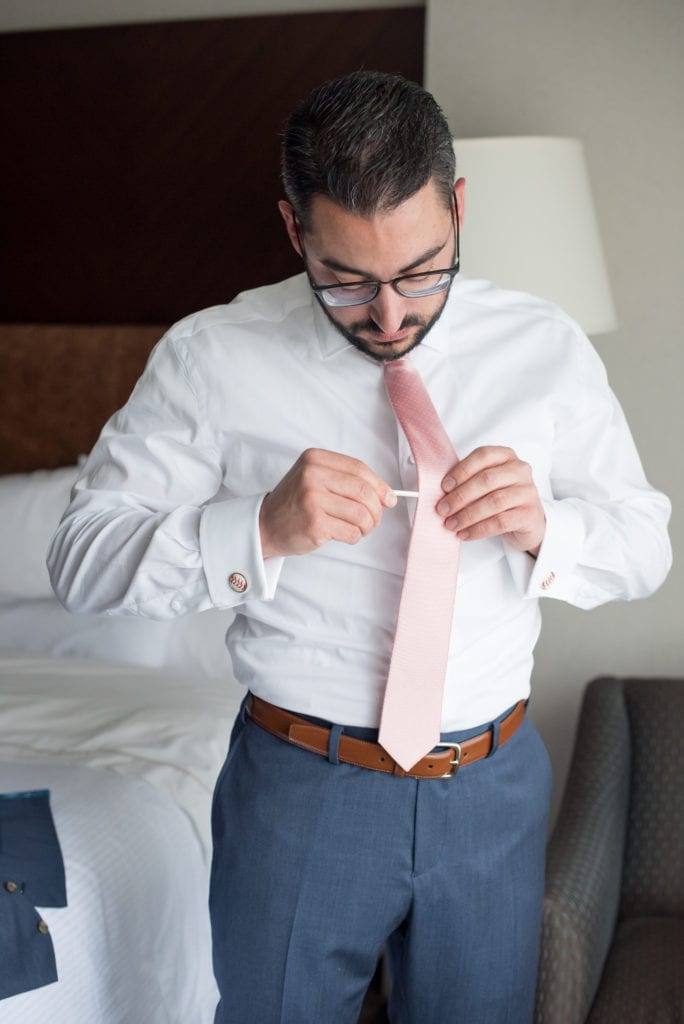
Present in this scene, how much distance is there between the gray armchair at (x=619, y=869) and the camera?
181cm

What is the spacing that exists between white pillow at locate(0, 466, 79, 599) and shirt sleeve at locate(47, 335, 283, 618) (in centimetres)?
121

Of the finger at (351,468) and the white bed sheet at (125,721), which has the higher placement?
the finger at (351,468)

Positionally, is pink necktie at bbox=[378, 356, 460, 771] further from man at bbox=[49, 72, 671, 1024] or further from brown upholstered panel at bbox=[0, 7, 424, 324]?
brown upholstered panel at bbox=[0, 7, 424, 324]

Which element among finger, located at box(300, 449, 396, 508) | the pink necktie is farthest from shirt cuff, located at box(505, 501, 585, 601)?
finger, located at box(300, 449, 396, 508)

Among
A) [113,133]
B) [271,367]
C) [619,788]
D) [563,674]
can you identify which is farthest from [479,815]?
[113,133]

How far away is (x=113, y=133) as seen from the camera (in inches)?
115

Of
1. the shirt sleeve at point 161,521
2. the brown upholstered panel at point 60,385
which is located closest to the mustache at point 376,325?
the shirt sleeve at point 161,521

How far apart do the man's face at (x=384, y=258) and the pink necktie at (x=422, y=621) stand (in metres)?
0.09

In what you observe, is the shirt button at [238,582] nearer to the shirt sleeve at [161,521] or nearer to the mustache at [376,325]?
the shirt sleeve at [161,521]

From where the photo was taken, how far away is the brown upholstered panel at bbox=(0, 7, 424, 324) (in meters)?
2.71

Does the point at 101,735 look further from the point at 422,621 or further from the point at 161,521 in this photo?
the point at 422,621

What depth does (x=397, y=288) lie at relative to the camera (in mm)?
1259

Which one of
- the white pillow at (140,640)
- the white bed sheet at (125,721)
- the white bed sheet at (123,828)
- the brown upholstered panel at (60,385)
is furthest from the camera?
the brown upholstered panel at (60,385)

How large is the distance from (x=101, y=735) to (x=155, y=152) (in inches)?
59.9
